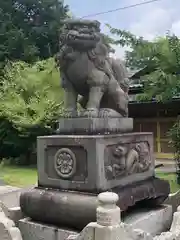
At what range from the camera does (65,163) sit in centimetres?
347

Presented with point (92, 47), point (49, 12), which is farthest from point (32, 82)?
point (92, 47)

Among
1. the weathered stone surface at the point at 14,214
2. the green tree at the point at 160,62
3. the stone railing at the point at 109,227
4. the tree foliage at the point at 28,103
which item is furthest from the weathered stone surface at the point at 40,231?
the tree foliage at the point at 28,103

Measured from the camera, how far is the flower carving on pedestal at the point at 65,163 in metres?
3.39

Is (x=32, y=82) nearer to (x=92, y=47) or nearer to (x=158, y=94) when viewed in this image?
(x=158, y=94)

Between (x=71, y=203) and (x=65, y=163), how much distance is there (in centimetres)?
43

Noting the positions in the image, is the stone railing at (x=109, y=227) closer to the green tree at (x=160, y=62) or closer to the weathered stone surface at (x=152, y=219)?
the weathered stone surface at (x=152, y=219)

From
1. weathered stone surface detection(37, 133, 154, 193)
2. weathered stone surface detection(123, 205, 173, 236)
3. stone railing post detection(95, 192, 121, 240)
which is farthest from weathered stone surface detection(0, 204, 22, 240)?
weathered stone surface detection(123, 205, 173, 236)

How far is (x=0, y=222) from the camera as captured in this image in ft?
10.5

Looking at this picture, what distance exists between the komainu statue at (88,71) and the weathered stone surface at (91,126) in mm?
80

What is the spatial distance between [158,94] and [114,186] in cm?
620

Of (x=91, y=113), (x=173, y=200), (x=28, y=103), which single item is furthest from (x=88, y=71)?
(x=28, y=103)

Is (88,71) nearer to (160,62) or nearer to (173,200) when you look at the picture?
(173,200)

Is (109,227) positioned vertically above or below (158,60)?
below

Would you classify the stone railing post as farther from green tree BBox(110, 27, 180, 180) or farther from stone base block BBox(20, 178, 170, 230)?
green tree BBox(110, 27, 180, 180)
